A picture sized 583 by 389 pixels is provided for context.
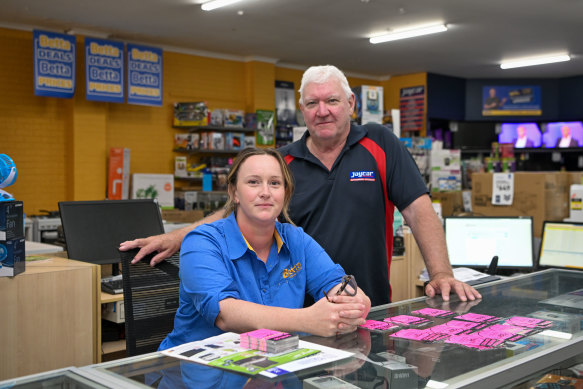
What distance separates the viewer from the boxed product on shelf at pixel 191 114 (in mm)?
9789

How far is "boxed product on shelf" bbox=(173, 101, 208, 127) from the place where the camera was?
9789mm

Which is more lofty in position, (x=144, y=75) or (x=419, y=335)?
(x=144, y=75)

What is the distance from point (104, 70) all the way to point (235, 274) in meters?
7.67

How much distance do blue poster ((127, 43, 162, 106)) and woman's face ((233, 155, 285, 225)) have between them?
758cm

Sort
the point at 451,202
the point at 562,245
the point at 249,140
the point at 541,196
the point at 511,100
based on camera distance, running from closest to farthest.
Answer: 1. the point at 562,245
2. the point at 541,196
3. the point at 451,202
4. the point at 249,140
5. the point at 511,100

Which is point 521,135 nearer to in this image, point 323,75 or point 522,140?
point 522,140

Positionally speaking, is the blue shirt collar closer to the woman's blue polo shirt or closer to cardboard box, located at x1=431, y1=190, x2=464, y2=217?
the woman's blue polo shirt

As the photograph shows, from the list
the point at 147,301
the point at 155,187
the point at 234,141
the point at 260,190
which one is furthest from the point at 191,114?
the point at 260,190

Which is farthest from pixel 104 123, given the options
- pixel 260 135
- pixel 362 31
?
pixel 362 31

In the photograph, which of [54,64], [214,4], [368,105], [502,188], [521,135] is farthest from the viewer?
[521,135]

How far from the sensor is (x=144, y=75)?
366 inches

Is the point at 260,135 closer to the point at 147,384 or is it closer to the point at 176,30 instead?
the point at 176,30

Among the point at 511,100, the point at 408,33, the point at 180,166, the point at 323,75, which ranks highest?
the point at 408,33

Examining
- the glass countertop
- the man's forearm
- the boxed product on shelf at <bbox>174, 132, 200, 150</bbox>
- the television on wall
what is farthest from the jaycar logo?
the television on wall
